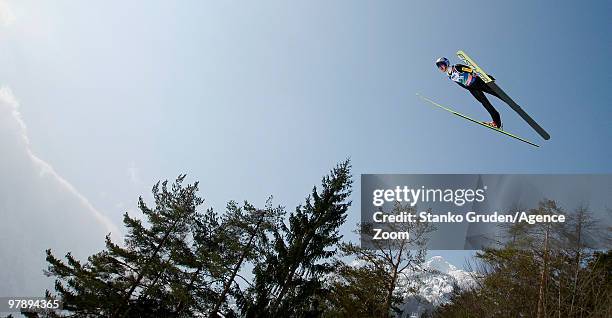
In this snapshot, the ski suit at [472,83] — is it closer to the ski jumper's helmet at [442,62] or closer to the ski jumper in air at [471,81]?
the ski jumper in air at [471,81]

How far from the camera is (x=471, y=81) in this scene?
13.0 metres

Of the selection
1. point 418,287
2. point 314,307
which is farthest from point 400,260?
point 314,307

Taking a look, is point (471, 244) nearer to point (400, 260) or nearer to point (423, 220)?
point (423, 220)

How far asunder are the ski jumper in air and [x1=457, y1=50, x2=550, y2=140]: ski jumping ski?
0.46ft

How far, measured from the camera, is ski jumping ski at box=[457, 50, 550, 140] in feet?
40.5

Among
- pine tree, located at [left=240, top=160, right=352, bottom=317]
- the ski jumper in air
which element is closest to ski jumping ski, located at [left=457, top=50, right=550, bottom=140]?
the ski jumper in air

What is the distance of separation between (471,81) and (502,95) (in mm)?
1125

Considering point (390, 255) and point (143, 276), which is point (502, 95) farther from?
point (143, 276)

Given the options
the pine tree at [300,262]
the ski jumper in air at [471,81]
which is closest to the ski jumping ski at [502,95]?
the ski jumper in air at [471,81]

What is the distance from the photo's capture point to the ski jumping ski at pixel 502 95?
12352 mm

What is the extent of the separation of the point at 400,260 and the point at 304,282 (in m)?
4.63

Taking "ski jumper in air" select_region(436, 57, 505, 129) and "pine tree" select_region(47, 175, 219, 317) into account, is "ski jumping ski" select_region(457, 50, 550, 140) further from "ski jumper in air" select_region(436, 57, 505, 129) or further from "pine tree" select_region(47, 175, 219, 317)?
"pine tree" select_region(47, 175, 219, 317)

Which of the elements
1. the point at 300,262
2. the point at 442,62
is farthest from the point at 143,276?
the point at 442,62

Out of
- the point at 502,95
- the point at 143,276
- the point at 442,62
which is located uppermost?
the point at 442,62
